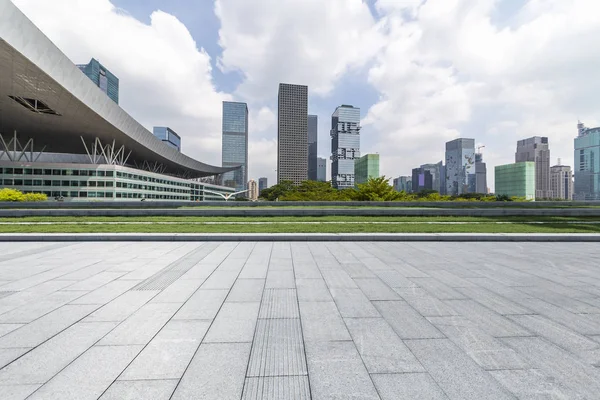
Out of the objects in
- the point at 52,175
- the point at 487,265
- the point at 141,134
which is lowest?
the point at 487,265

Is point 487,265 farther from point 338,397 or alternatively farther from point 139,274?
point 139,274

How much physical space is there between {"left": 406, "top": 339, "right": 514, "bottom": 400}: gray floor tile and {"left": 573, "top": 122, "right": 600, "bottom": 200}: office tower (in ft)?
748

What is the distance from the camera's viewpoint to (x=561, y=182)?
17525cm

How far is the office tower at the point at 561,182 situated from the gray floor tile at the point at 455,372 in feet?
755

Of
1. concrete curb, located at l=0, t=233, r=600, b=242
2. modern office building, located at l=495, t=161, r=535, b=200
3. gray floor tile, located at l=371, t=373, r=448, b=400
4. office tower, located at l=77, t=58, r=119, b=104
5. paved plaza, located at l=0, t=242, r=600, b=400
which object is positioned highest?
office tower, located at l=77, t=58, r=119, b=104

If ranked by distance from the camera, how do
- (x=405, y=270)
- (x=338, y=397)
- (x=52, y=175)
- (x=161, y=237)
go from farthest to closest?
(x=52, y=175) → (x=161, y=237) → (x=405, y=270) → (x=338, y=397)

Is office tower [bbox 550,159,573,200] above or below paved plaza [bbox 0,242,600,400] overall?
above

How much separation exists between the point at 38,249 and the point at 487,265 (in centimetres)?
1411

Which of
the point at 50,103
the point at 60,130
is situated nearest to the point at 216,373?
the point at 50,103

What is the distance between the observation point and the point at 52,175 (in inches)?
1834

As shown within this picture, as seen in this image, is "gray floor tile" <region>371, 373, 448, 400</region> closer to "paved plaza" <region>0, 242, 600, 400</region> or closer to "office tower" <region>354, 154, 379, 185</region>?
"paved plaza" <region>0, 242, 600, 400</region>

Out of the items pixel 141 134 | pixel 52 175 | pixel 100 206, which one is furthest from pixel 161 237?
pixel 52 175

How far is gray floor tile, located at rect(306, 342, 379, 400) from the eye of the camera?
93.1 inches

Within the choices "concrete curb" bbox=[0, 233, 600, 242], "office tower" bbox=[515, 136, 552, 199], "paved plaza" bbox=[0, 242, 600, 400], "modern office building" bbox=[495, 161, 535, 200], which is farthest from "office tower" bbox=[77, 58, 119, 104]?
"office tower" bbox=[515, 136, 552, 199]
